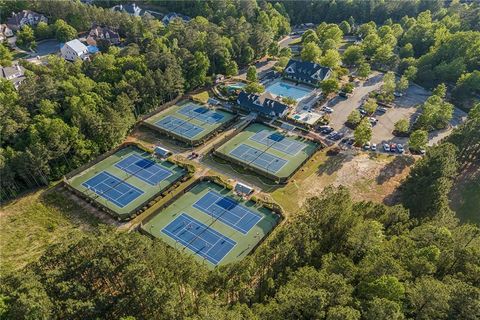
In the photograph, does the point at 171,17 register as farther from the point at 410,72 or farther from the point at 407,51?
the point at 410,72

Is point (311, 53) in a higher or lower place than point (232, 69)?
higher

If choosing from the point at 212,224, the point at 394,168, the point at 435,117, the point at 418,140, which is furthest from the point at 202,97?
the point at 435,117

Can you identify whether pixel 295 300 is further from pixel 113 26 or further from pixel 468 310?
pixel 113 26

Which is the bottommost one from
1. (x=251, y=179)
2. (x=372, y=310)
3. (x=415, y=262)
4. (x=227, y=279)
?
(x=251, y=179)

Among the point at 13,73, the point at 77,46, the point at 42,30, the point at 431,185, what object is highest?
the point at 42,30

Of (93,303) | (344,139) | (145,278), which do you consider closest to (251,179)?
(344,139)

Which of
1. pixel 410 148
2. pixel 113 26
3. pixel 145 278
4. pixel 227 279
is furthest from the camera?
pixel 113 26
